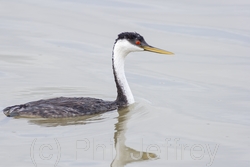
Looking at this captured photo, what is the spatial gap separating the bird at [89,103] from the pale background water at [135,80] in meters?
0.14

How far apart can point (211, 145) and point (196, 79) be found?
348 cm

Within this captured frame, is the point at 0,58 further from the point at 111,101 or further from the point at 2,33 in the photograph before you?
the point at 111,101

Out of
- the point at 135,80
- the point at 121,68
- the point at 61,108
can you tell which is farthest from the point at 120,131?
the point at 135,80

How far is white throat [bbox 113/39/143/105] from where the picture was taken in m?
11.5

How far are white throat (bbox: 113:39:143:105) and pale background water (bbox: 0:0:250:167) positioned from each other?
215 mm

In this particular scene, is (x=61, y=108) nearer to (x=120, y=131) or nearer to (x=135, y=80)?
(x=120, y=131)

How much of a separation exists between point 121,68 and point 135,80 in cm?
130
